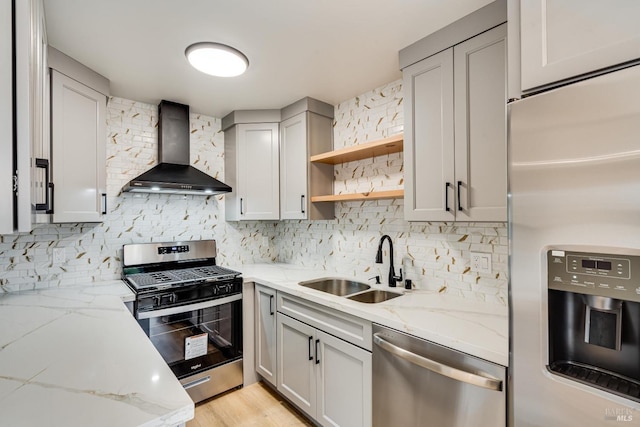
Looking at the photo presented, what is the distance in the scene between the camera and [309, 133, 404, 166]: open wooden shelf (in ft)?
6.54

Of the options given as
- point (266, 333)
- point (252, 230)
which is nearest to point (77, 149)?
point (252, 230)

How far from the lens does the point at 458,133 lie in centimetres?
162

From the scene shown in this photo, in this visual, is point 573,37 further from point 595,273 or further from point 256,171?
point 256,171

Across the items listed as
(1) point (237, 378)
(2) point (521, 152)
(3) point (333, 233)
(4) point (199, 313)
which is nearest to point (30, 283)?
(4) point (199, 313)

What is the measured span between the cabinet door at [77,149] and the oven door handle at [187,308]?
71 centimetres

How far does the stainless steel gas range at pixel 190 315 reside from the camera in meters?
2.15

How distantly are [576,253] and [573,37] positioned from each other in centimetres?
62

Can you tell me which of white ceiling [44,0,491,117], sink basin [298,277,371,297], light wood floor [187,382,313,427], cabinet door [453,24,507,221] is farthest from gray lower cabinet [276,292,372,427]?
white ceiling [44,0,491,117]

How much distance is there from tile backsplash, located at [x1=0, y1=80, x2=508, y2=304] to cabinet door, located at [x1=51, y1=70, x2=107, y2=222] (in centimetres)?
49

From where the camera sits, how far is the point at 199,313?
2.34 meters

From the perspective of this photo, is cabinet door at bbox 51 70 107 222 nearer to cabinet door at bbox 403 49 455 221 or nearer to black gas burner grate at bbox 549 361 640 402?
cabinet door at bbox 403 49 455 221

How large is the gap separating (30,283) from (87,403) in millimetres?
1969

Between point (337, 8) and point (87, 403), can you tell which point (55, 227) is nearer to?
point (87, 403)

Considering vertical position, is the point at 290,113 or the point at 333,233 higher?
the point at 290,113
